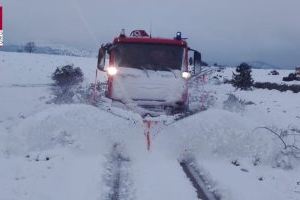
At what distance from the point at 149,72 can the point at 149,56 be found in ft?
1.55

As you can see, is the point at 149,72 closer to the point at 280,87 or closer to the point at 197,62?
the point at 197,62

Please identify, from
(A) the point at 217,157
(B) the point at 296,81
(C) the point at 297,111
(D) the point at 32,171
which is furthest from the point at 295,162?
(B) the point at 296,81

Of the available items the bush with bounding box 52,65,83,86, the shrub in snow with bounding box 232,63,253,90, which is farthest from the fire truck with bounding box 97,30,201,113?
the shrub in snow with bounding box 232,63,253,90

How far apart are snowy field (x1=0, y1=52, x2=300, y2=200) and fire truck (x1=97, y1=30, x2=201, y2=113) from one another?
115cm

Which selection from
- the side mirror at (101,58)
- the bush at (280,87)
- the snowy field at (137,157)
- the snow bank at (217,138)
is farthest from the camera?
the bush at (280,87)

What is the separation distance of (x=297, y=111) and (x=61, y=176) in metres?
16.1

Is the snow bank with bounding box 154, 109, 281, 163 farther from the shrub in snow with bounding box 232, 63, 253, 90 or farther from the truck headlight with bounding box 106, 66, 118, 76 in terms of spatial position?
the shrub in snow with bounding box 232, 63, 253, 90

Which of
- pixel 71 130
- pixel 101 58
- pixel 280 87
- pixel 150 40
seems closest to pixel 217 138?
pixel 71 130

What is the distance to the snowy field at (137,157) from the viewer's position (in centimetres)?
778

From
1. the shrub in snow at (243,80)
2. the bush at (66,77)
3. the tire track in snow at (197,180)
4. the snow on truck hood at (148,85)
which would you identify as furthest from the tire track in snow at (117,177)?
the shrub in snow at (243,80)

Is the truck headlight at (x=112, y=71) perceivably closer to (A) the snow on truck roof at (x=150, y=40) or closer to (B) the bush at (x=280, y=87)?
(A) the snow on truck roof at (x=150, y=40)

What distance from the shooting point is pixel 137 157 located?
10.4 meters

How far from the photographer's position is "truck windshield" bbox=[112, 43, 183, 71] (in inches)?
536

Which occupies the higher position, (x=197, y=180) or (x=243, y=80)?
(x=243, y=80)
